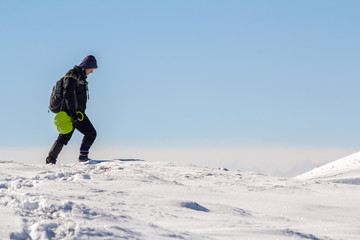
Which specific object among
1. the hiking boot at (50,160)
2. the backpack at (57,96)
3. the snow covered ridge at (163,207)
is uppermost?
the backpack at (57,96)

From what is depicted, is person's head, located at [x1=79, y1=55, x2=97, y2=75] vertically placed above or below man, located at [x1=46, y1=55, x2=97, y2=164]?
above

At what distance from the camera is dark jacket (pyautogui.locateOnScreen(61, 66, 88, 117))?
960 cm

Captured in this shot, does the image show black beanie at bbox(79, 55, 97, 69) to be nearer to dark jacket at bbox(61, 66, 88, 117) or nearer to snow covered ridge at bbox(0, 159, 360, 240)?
dark jacket at bbox(61, 66, 88, 117)

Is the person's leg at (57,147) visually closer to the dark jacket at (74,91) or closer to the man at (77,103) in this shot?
the man at (77,103)

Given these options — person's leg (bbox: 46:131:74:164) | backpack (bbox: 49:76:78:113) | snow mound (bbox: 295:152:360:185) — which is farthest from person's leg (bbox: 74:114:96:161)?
snow mound (bbox: 295:152:360:185)

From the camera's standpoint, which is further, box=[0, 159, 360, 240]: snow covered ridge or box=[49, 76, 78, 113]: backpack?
box=[49, 76, 78, 113]: backpack

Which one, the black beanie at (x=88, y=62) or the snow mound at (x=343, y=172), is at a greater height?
the black beanie at (x=88, y=62)

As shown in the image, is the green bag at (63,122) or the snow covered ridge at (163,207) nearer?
the snow covered ridge at (163,207)

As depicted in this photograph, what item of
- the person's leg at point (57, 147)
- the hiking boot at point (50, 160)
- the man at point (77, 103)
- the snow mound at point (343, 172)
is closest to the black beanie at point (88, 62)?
the man at point (77, 103)

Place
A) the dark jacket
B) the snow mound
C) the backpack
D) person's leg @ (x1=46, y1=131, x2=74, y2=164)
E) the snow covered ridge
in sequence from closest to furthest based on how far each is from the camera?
the snow covered ridge < the dark jacket < the backpack < person's leg @ (x1=46, y1=131, x2=74, y2=164) < the snow mound

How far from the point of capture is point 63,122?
970 centimetres

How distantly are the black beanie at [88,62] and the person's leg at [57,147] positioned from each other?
1261 mm

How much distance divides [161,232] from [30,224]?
98 centimetres

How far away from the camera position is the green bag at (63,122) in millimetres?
9680
